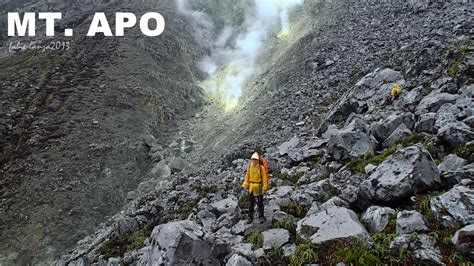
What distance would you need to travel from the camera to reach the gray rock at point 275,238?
10.5m

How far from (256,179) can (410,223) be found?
510 cm

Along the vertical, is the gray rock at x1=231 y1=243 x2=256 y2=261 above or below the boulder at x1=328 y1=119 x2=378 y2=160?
below

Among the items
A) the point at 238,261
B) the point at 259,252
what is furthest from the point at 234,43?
the point at 238,261

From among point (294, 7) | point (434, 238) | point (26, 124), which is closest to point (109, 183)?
point (26, 124)

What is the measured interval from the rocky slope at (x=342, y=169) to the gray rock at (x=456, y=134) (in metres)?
0.04

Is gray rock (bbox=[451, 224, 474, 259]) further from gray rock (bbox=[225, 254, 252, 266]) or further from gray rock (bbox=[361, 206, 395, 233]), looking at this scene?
gray rock (bbox=[225, 254, 252, 266])

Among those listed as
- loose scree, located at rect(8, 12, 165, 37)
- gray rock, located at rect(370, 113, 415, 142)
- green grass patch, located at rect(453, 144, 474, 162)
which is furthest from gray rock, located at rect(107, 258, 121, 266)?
loose scree, located at rect(8, 12, 165, 37)

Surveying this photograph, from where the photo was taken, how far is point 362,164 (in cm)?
1396

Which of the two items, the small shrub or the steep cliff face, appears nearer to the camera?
the small shrub

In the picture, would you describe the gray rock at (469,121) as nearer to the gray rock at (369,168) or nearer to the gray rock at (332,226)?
the gray rock at (369,168)

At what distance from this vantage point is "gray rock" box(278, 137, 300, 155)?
66.5ft

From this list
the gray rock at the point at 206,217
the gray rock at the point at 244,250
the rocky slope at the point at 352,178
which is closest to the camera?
the rocky slope at the point at 352,178

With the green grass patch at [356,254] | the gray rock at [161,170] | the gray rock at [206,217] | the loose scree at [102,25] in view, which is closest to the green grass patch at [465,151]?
the green grass patch at [356,254]

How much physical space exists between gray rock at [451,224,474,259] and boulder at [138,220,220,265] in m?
5.45
